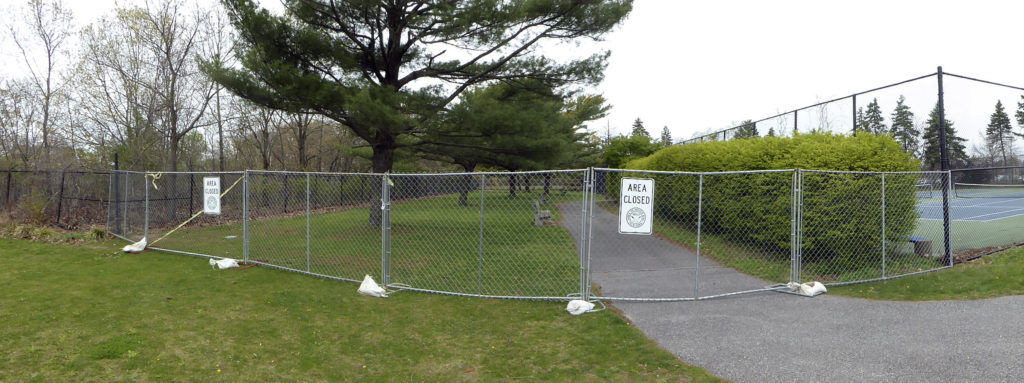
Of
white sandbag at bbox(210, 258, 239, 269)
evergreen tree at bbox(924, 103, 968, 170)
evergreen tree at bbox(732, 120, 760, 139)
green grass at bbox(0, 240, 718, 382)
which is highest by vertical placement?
evergreen tree at bbox(732, 120, 760, 139)

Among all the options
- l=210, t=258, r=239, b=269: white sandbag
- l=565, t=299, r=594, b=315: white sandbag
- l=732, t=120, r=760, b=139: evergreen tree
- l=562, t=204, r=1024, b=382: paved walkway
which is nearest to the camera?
l=562, t=204, r=1024, b=382: paved walkway

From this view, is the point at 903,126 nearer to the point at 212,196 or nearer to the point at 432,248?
the point at 432,248

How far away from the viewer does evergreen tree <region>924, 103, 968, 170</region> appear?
10327 mm

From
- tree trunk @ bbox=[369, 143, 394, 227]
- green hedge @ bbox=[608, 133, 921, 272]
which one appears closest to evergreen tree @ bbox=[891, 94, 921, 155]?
green hedge @ bbox=[608, 133, 921, 272]

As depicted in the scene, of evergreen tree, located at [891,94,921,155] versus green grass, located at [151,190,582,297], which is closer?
green grass, located at [151,190,582,297]

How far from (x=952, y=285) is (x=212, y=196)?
11.5 m

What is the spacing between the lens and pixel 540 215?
1391cm

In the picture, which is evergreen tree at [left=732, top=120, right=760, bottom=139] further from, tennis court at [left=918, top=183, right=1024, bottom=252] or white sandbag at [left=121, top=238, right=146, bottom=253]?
white sandbag at [left=121, top=238, right=146, bottom=253]

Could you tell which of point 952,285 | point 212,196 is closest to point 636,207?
point 952,285

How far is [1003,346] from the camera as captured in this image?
4234 mm

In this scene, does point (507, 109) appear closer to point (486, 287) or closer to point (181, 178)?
point (486, 287)

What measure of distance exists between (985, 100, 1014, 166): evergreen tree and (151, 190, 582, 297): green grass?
9.92 metres

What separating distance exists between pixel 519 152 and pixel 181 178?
1072 centimetres

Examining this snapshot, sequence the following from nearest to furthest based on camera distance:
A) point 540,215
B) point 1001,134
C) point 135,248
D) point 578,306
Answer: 1. point 578,306
2. point 135,248
3. point 1001,134
4. point 540,215
